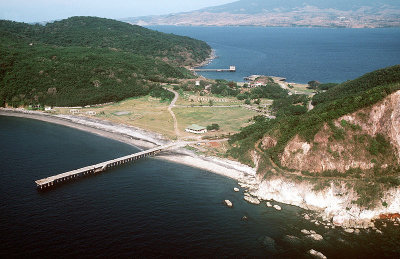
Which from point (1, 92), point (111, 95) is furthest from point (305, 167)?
point (1, 92)

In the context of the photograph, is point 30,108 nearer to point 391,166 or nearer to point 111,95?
point 111,95

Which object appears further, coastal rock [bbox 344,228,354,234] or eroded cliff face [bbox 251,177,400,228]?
eroded cliff face [bbox 251,177,400,228]

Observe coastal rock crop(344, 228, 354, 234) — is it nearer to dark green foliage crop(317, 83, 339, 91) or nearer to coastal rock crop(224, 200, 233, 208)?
coastal rock crop(224, 200, 233, 208)

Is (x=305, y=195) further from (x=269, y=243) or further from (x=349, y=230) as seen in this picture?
(x=269, y=243)

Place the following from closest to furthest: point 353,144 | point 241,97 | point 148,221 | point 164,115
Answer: point 148,221
point 353,144
point 164,115
point 241,97

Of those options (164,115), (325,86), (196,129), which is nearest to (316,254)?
(196,129)

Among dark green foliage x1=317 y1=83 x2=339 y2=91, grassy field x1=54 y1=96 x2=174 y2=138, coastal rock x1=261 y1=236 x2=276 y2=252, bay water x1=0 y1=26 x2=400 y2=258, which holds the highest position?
dark green foliage x1=317 y1=83 x2=339 y2=91

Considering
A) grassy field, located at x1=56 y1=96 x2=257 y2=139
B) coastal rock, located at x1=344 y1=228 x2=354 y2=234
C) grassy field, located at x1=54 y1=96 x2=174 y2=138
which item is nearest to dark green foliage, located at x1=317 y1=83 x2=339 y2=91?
grassy field, located at x1=56 y1=96 x2=257 y2=139
